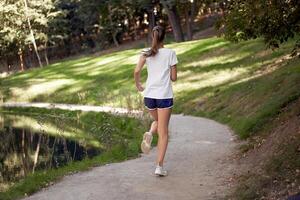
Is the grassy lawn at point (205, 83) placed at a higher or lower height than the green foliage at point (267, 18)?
lower

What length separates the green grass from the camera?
8953 millimetres

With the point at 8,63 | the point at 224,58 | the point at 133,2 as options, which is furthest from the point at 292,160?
the point at 8,63

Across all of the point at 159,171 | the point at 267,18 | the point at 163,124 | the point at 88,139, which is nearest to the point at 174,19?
the point at 88,139

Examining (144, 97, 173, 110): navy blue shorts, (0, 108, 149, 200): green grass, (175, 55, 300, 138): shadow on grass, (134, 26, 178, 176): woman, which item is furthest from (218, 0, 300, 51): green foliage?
(0, 108, 149, 200): green grass

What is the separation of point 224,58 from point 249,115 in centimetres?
1344

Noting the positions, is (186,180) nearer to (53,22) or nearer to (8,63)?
(53,22)

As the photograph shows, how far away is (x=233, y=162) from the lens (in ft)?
28.6

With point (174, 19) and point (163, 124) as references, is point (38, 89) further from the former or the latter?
point (163, 124)

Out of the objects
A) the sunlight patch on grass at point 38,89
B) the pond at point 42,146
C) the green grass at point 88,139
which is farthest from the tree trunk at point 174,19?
the pond at point 42,146

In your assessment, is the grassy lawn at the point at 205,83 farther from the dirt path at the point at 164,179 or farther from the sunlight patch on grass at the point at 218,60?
the dirt path at the point at 164,179

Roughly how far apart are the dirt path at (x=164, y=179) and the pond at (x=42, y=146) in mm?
2612

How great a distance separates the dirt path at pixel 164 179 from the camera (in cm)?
732

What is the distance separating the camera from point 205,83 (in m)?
22.3

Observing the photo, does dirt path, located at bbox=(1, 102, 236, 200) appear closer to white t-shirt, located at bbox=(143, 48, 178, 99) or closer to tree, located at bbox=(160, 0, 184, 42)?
white t-shirt, located at bbox=(143, 48, 178, 99)
